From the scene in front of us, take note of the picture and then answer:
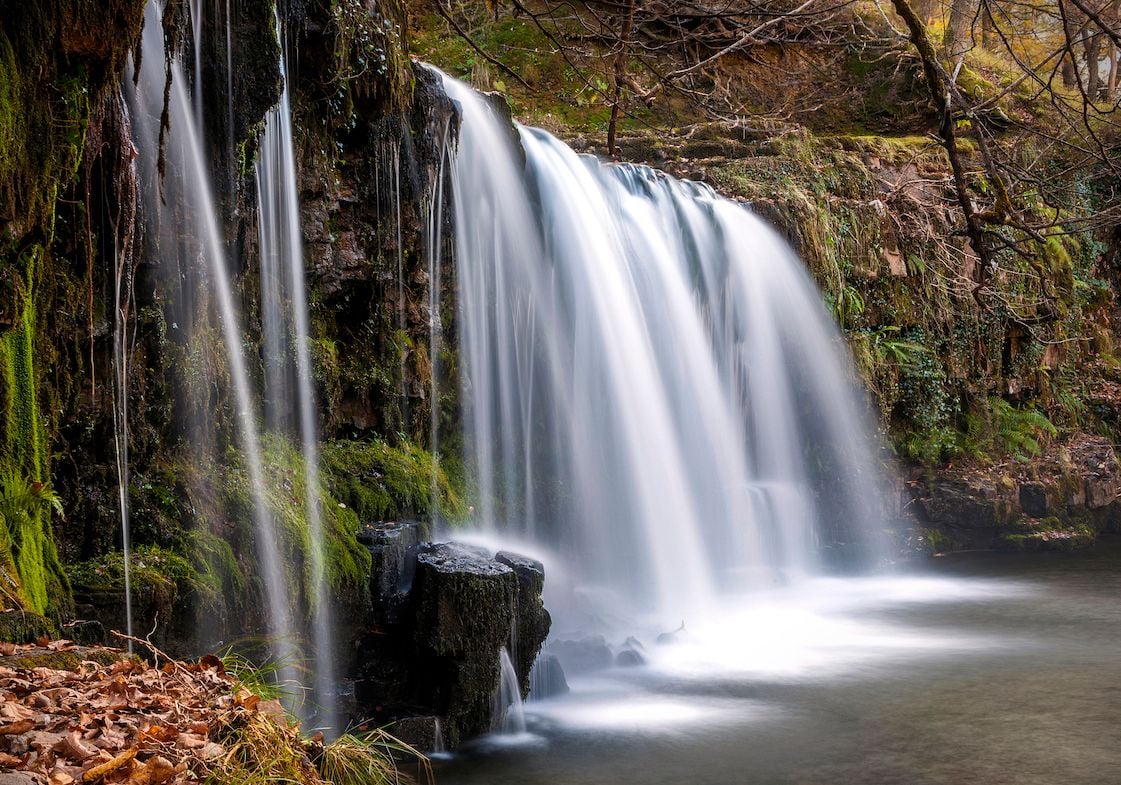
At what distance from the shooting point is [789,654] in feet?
28.4

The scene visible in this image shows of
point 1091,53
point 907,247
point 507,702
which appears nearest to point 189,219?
point 507,702

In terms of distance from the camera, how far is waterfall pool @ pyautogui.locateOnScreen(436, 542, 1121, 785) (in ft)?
19.0

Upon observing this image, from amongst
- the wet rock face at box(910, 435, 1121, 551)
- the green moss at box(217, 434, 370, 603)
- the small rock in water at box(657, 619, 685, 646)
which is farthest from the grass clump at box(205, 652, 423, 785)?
the wet rock face at box(910, 435, 1121, 551)

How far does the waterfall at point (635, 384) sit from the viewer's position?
390 inches

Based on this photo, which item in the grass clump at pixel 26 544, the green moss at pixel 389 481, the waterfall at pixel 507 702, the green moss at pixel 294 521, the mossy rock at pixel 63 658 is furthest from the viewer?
the green moss at pixel 389 481

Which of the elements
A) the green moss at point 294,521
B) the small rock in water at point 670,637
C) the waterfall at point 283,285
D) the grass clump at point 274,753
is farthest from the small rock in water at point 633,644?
the grass clump at point 274,753

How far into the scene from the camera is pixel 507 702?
6.70 meters

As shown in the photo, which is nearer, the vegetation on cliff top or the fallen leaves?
the fallen leaves

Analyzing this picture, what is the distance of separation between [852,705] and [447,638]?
2.83 meters

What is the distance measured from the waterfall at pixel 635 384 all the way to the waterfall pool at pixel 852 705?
1.24 metres

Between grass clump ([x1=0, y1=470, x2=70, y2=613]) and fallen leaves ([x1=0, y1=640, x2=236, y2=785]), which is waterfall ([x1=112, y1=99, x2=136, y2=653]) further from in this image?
fallen leaves ([x1=0, y1=640, x2=236, y2=785])

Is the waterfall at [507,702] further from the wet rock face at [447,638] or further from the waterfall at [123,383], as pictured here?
the waterfall at [123,383]

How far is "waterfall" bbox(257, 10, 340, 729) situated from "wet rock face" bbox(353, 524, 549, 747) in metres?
0.77

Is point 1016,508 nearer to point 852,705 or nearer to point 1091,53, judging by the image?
point 1091,53
